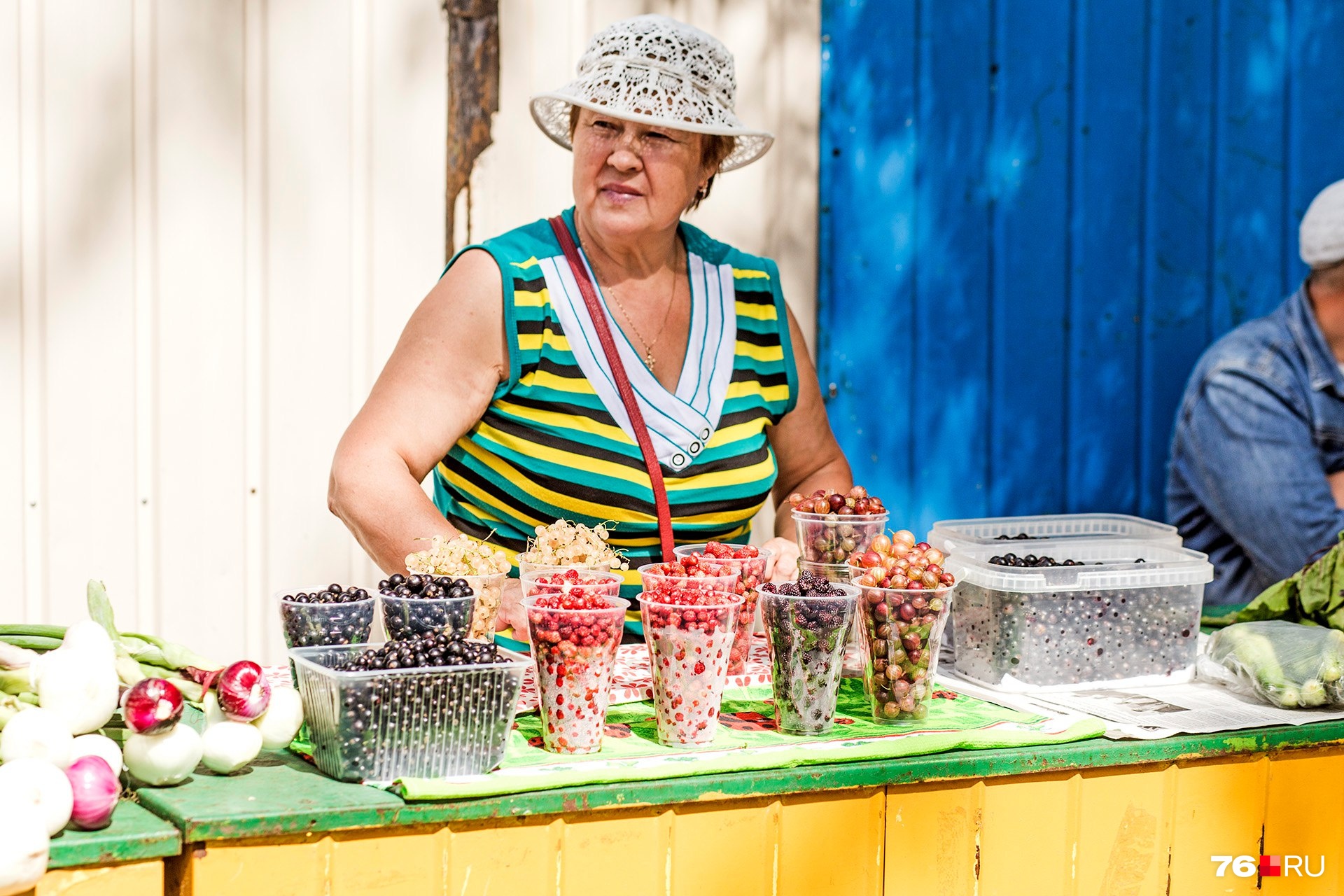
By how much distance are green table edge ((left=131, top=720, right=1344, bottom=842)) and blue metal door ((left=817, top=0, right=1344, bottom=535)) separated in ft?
6.72

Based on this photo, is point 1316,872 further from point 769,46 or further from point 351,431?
point 769,46

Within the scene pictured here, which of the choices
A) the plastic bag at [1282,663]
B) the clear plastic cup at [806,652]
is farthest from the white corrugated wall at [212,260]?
the plastic bag at [1282,663]

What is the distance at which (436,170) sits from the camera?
3531mm

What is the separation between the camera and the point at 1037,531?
2742 millimetres

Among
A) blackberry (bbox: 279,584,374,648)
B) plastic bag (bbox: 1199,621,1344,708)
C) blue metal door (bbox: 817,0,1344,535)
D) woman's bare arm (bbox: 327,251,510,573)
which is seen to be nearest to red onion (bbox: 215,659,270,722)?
blackberry (bbox: 279,584,374,648)

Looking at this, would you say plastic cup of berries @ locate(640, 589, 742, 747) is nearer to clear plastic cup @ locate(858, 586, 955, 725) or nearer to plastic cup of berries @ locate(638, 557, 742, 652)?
plastic cup of berries @ locate(638, 557, 742, 652)

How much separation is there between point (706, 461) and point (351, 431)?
2.35ft

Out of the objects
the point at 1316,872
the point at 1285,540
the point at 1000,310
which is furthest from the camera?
the point at 1000,310

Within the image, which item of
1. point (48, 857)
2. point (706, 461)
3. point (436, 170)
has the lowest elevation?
point (48, 857)

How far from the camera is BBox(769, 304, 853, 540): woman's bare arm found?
10.4 ft

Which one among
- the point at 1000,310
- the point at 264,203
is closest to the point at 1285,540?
the point at 1000,310

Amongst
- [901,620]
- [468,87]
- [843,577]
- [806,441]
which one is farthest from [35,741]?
[468,87]

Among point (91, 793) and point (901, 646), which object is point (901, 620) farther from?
point (91, 793)

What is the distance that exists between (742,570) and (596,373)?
79cm
